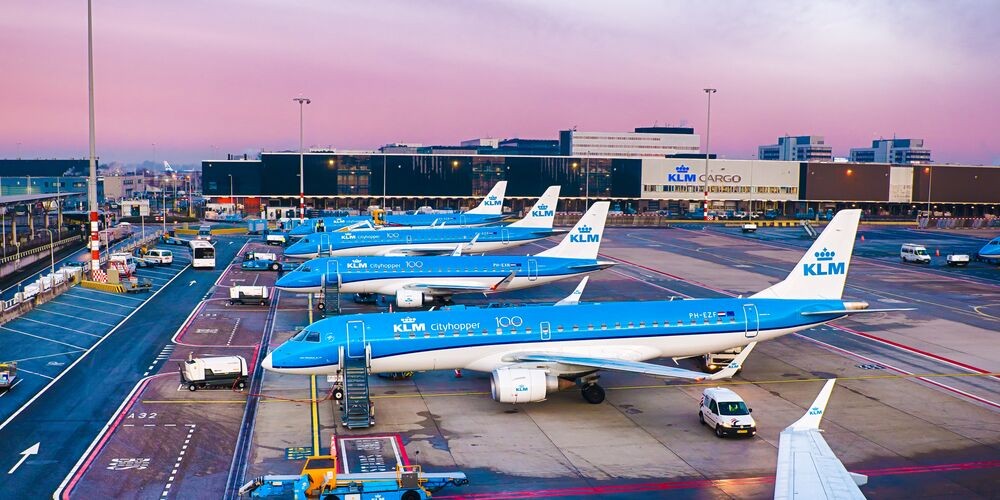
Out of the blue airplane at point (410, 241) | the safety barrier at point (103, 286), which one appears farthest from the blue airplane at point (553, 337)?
the blue airplane at point (410, 241)

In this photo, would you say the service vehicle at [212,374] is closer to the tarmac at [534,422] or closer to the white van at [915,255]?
the tarmac at [534,422]

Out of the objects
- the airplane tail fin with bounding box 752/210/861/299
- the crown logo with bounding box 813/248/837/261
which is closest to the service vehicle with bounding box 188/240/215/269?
the airplane tail fin with bounding box 752/210/861/299

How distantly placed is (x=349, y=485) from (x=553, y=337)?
16.9m

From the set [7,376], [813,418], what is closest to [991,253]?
[813,418]

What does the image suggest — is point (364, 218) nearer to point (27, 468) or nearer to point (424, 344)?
Answer: point (424, 344)

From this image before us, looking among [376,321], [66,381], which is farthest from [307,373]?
[66,381]

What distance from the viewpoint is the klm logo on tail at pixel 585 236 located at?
7000cm

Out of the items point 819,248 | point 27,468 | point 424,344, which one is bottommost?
point 27,468

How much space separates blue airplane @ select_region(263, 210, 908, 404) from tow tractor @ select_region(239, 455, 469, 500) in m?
10.9

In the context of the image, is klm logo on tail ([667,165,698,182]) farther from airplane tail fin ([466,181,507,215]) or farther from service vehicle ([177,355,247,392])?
service vehicle ([177,355,247,392])

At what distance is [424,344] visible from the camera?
4091 centimetres

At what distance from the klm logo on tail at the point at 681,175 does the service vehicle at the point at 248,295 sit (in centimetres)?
13778

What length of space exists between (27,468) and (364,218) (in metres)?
88.7

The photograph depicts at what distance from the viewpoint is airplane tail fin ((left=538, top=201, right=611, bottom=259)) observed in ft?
227
